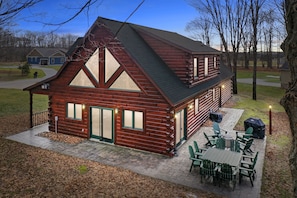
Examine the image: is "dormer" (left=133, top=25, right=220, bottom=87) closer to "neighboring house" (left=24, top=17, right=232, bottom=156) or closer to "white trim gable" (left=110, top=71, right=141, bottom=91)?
"neighboring house" (left=24, top=17, right=232, bottom=156)

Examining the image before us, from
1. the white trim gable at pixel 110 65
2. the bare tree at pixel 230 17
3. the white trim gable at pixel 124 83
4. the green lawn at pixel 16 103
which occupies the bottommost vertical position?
the green lawn at pixel 16 103

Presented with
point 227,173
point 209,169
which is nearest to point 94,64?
point 209,169

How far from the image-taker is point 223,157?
349 inches

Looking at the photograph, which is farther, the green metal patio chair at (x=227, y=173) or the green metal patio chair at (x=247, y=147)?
the green metal patio chair at (x=247, y=147)

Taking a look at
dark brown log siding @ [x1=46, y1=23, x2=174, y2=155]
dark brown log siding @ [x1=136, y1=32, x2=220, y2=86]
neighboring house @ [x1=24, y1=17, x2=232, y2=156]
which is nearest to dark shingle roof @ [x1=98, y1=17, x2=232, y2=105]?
neighboring house @ [x1=24, y1=17, x2=232, y2=156]

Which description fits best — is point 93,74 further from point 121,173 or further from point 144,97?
point 121,173

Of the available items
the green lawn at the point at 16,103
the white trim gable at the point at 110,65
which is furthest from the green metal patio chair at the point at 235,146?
the green lawn at the point at 16,103

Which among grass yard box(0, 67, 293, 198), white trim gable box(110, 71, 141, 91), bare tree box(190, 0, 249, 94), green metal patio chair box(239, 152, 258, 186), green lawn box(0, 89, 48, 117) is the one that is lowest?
grass yard box(0, 67, 293, 198)

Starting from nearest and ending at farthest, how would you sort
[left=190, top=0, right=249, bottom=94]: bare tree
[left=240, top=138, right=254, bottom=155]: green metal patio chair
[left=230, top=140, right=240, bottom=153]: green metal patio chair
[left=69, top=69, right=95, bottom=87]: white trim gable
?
1. [left=230, top=140, right=240, bottom=153]: green metal patio chair
2. [left=240, top=138, right=254, bottom=155]: green metal patio chair
3. [left=69, top=69, right=95, bottom=87]: white trim gable
4. [left=190, top=0, right=249, bottom=94]: bare tree

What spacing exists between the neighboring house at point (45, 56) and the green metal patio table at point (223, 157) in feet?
244

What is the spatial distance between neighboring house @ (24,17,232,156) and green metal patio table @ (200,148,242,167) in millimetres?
2225

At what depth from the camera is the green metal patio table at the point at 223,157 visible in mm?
8375

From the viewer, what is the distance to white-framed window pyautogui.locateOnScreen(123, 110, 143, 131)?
38.3 feet

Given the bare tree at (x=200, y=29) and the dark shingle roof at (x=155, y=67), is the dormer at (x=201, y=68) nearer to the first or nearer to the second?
the dark shingle roof at (x=155, y=67)
